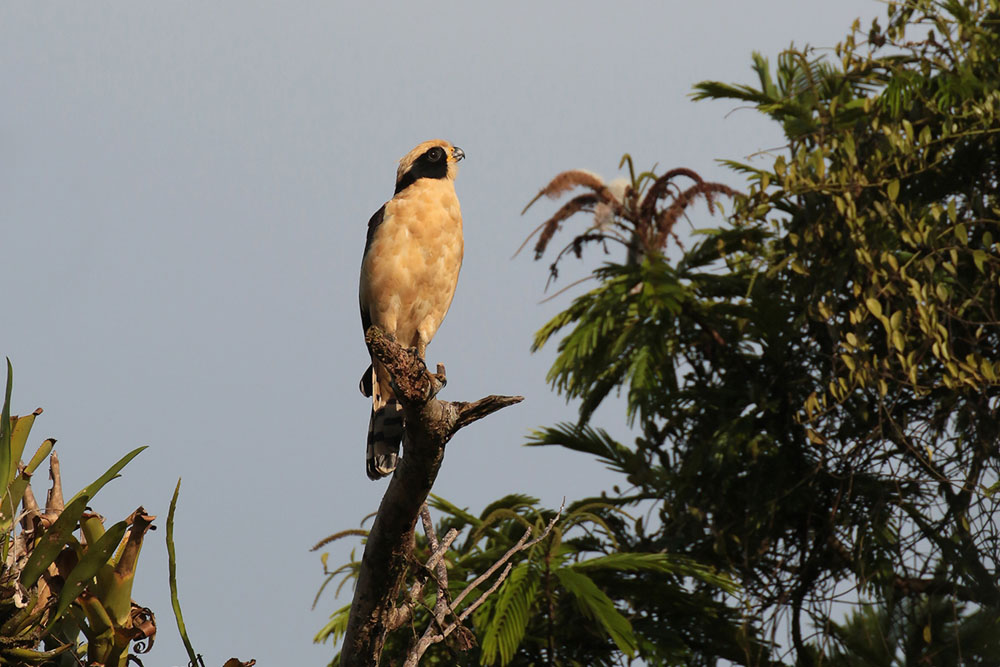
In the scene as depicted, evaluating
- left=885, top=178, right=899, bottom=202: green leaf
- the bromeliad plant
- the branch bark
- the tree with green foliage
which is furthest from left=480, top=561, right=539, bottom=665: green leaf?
the bromeliad plant

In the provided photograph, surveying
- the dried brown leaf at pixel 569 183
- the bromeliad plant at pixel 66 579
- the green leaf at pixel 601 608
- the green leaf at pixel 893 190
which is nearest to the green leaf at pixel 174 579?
the bromeliad plant at pixel 66 579

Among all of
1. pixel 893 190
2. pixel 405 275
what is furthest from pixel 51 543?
pixel 893 190

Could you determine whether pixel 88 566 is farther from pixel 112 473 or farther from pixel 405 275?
pixel 405 275

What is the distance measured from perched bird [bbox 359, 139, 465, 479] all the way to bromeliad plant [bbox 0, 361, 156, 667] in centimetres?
284

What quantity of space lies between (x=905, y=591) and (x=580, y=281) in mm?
3404

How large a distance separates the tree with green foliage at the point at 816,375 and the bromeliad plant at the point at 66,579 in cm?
376

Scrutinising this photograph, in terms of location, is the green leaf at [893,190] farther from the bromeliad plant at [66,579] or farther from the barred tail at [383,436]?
the bromeliad plant at [66,579]

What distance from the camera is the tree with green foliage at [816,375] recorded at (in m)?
6.37

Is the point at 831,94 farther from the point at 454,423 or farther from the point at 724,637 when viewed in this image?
the point at 454,423

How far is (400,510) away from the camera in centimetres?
317

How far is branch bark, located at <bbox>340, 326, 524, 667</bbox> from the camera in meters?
3.14

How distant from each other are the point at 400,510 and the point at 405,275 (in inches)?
89.3

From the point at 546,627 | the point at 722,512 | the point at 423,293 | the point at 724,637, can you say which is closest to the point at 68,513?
the point at 423,293

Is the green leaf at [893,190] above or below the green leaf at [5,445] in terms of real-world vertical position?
above
